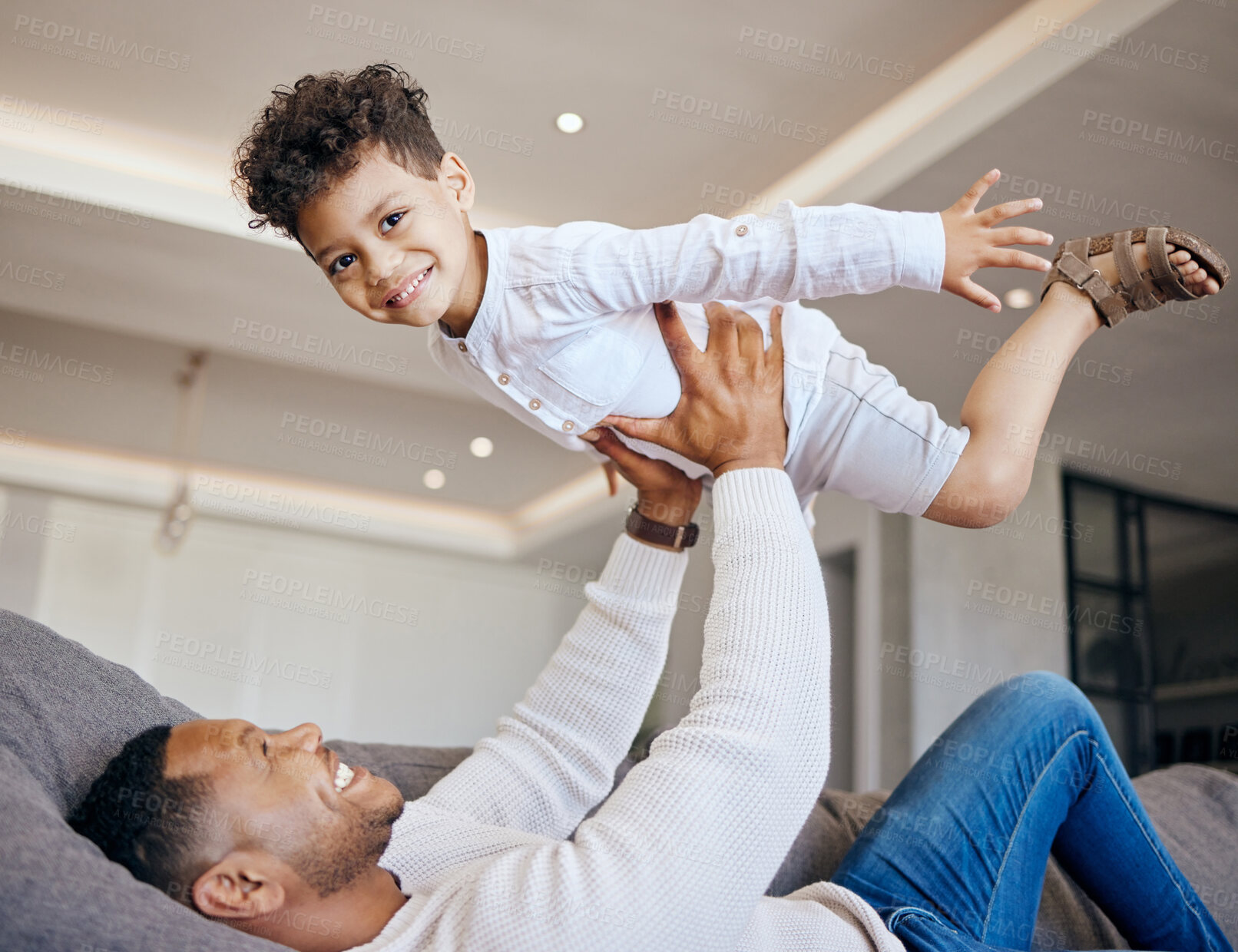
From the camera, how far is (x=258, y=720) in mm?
5172

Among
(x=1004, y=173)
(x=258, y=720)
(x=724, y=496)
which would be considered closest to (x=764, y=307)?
(x=724, y=496)

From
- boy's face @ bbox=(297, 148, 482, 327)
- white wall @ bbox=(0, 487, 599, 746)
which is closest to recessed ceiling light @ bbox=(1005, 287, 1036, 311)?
boy's face @ bbox=(297, 148, 482, 327)

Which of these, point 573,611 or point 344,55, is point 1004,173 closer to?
point 344,55

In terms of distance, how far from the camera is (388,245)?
1281 millimetres

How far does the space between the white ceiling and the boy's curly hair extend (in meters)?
1.35

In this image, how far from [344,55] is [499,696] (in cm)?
394

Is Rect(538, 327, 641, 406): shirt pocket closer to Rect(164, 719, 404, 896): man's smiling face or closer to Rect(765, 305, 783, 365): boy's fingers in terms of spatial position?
Rect(765, 305, 783, 365): boy's fingers

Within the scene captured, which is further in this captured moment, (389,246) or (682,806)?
(389,246)

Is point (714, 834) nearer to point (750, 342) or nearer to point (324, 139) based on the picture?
point (750, 342)

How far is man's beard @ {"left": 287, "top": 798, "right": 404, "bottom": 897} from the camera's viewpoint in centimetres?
94

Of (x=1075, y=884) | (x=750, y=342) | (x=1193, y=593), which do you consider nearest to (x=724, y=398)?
(x=750, y=342)

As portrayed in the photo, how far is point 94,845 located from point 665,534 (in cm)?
75

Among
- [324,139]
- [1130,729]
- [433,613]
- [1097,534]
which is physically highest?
[324,139]

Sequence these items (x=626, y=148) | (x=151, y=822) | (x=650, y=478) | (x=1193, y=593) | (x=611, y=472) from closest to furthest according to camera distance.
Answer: (x=151, y=822), (x=650, y=478), (x=611, y=472), (x=626, y=148), (x=1193, y=593)
